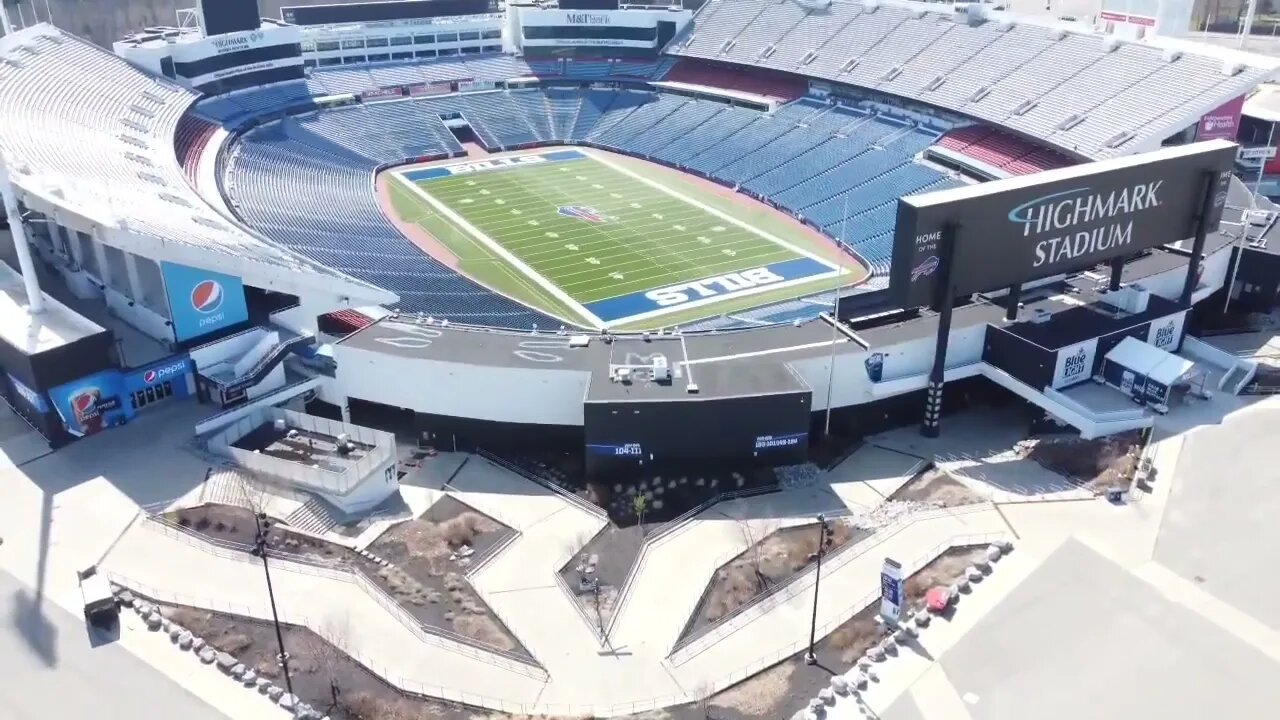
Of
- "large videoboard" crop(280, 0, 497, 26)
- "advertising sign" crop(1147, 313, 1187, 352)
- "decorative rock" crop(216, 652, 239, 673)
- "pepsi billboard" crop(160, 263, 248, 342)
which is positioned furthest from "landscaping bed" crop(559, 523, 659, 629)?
"large videoboard" crop(280, 0, 497, 26)

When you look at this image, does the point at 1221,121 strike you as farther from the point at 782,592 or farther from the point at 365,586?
the point at 365,586

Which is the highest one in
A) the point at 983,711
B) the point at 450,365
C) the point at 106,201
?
the point at 106,201

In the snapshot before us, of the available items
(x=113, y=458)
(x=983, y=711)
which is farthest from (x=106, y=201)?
(x=983, y=711)

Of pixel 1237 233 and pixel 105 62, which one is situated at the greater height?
pixel 105 62

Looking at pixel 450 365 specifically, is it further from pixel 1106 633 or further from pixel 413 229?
pixel 413 229

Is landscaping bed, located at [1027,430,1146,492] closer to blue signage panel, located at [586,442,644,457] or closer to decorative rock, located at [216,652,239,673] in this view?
blue signage panel, located at [586,442,644,457]

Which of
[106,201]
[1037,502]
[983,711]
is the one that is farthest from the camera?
[106,201]
